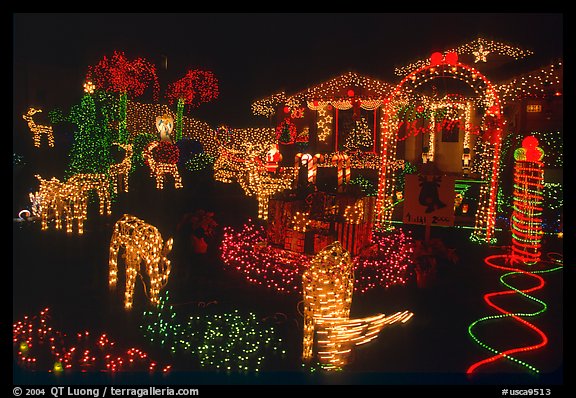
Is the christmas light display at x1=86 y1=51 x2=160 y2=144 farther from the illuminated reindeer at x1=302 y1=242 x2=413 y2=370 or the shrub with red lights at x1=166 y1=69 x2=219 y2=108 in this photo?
the illuminated reindeer at x1=302 y1=242 x2=413 y2=370

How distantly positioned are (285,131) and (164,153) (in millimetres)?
6273

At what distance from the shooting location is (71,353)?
18.0 ft

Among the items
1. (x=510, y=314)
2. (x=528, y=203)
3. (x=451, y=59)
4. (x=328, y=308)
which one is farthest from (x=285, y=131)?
(x=328, y=308)

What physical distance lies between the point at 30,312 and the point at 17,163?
1190 centimetres

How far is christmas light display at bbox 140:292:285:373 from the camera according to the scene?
213 inches

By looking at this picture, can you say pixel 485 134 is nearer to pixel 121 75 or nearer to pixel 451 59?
pixel 451 59

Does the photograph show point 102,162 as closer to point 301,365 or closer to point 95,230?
point 95,230

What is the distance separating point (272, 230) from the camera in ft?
31.7

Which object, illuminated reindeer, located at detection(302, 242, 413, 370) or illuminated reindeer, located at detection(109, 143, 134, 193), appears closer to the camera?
illuminated reindeer, located at detection(302, 242, 413, 370)

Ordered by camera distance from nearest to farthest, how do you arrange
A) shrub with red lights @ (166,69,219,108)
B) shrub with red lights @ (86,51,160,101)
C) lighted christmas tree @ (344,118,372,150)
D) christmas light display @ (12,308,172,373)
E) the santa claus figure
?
christmas light display @ (12,308,172,373), shrub with red lights @ (86,51,160,101), the santa claus figure, shrub with red lights @ (166,69,219,108), lighted christmas tree @ (344,118,372,150)

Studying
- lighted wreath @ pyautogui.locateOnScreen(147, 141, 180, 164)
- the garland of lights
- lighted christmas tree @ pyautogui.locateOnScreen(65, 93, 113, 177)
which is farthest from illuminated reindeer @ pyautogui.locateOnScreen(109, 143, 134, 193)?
the garland of lights

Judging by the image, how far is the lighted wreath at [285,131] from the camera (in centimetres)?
2270

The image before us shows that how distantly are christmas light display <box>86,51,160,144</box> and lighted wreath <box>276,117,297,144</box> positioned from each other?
21.2ft

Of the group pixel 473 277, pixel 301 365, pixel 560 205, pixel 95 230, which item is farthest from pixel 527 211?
pixel 95 230
